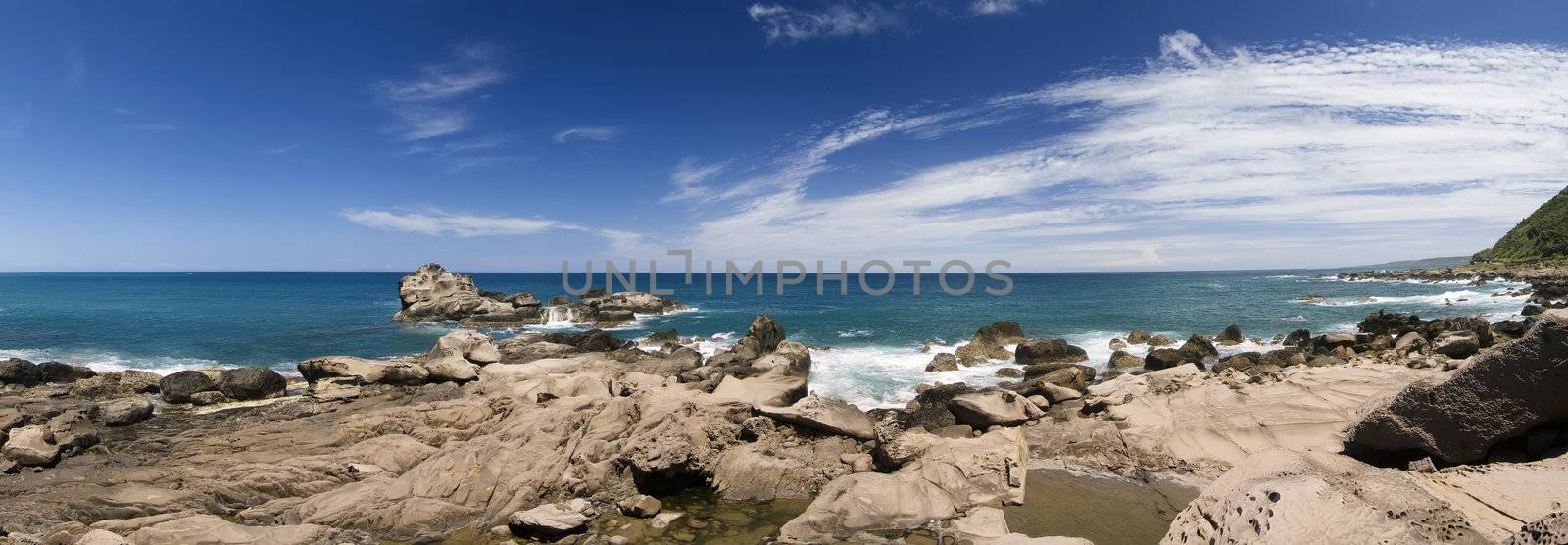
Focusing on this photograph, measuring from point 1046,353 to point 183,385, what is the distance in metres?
32.2

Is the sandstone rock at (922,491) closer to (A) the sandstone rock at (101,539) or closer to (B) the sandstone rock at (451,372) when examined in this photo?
(A) the sandstone rock at (101,539)

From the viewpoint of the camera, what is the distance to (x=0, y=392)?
20812 millimetres

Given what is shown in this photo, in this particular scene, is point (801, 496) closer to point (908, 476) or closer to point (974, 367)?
point (908, 476)

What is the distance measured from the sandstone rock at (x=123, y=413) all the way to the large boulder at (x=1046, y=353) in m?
30.9

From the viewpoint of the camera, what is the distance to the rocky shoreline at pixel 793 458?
7.67m

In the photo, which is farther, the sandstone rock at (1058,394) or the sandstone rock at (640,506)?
the sandstone rock at (1058,394)

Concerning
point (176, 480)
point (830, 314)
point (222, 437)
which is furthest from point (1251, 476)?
point (830, 314)

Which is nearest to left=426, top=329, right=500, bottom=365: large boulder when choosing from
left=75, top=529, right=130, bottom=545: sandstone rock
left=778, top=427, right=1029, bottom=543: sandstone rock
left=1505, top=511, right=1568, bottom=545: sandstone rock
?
left=75, top=529, right=130, bottom=545: sandstone rock

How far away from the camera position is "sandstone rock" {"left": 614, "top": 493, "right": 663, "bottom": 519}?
10.6 meters

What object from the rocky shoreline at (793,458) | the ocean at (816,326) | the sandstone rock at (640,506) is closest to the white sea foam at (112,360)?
the ocean at (816,326)

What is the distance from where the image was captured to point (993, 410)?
14773mm

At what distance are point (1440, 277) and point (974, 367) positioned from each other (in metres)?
104

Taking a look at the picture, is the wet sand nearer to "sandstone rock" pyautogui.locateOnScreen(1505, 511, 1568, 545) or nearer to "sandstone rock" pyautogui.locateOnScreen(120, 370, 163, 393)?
"sandstone rock" pyautogui.locateOnScreen(1505, 511, 1568, 545)

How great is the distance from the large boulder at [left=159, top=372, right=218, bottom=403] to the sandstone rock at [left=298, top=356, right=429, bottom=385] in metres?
2.62
